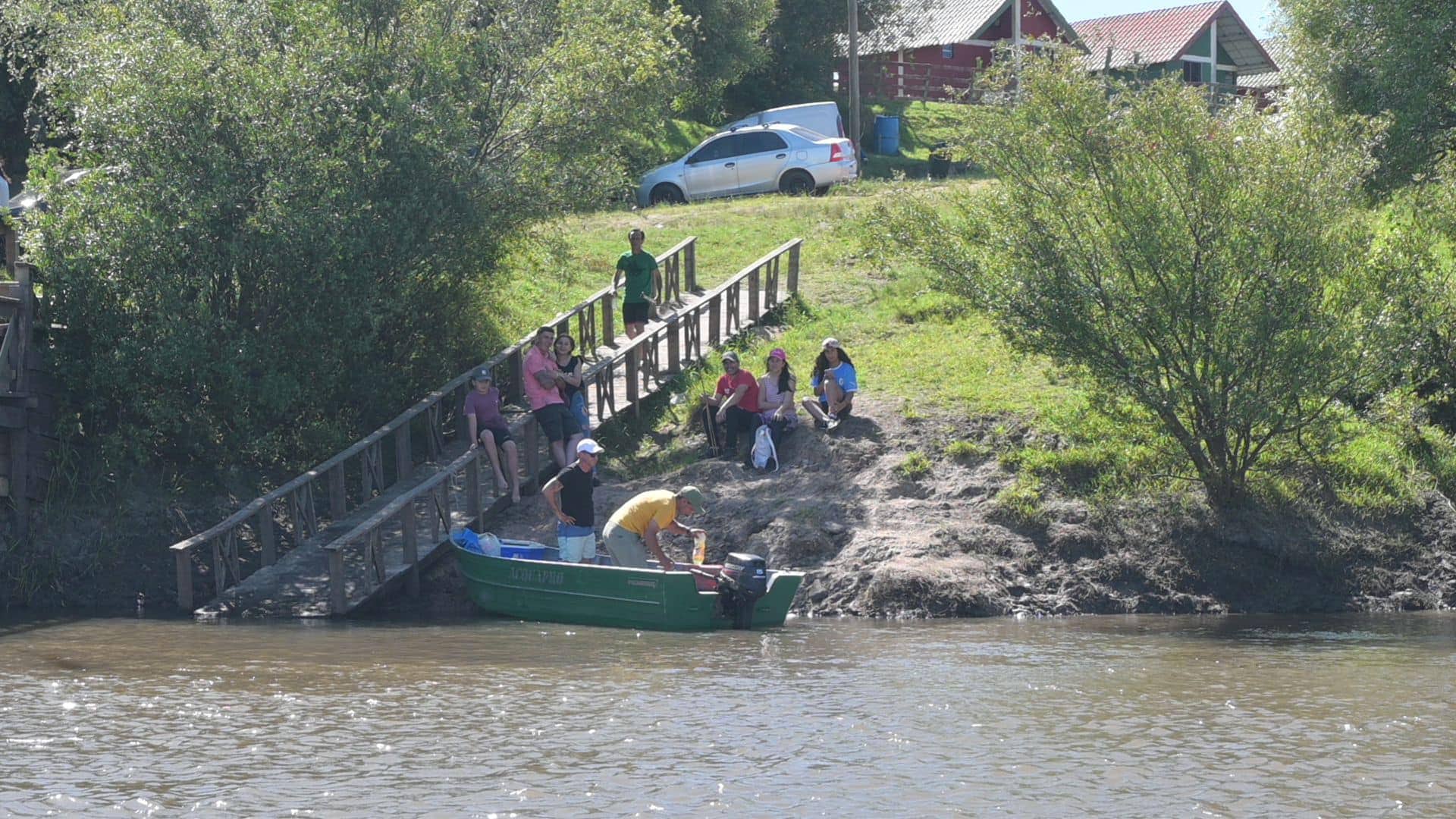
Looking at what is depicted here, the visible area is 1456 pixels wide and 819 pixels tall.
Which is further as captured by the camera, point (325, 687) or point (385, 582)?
point (385, 582)

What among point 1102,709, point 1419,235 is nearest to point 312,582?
point 1102,709

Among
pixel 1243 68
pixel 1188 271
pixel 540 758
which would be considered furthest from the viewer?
pixel 1243 68

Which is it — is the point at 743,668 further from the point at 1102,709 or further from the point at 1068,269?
the point at 1068,269

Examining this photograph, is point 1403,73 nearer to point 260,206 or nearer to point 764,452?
point 764,452

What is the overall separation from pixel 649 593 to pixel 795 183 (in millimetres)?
19125

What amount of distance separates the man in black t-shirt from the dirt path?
1770 mm

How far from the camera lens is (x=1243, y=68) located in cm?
6131

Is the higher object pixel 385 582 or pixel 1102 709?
pixel 385 582

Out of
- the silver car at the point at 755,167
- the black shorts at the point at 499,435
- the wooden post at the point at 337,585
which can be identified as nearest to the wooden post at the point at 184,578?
the wooden post at the point at 337,585

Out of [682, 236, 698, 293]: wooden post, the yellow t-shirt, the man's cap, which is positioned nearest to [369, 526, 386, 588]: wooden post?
the yellow t-shirt

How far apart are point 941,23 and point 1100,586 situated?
134ft

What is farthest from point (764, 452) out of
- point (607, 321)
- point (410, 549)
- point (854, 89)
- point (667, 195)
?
point (854, 89)

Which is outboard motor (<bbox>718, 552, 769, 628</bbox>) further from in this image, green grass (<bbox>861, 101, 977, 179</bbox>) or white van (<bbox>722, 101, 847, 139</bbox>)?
white van (<bbox>722, 101, 847, 139</bbox>)

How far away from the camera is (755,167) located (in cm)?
3419
